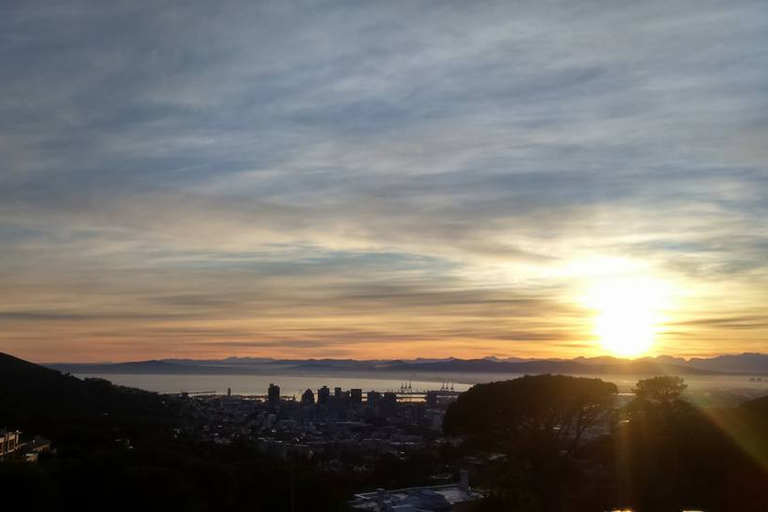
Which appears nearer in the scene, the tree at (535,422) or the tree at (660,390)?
the tree at (535,422)

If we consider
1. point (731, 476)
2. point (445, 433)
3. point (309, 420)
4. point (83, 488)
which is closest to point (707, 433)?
point (731, 476)

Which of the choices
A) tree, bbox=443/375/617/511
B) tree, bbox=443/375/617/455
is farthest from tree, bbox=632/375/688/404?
tree, bbox=443/375/617/455

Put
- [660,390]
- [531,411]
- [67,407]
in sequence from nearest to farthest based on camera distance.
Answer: [531,411] → [660,390] → [67,407]

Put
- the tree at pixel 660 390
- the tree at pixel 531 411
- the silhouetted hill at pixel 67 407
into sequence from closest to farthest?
the tree at pixel 531 411 < the tree at pixel 660 390 < the silhouetted hill at pixel 67 407

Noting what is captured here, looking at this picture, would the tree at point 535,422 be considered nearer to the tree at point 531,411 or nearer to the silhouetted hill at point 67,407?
the tree at point 531,411

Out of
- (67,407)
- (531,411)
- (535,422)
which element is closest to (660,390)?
(535,422)

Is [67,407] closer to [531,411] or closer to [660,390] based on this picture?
[531,411]

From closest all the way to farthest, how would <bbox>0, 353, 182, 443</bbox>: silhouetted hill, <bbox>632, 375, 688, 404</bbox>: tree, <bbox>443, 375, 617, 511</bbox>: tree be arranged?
<bbox>443, 375, 617, 511</bbox>: tree, <bbox>632, 375, 688, 404</bbox>: tree, <bbox>0, 353, 182, 443</bbox>: silhouetted hill

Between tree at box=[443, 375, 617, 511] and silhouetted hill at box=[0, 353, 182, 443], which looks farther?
silhouetted hill at box=[0, 353, 182, 443]

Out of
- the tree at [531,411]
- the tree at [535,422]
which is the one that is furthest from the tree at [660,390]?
the tree at [531,411]

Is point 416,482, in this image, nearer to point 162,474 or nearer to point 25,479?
point 162,474

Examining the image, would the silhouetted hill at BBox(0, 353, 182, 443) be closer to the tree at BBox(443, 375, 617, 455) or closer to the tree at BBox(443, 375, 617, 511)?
the tree at BBox(443, 375, 617, 455)
